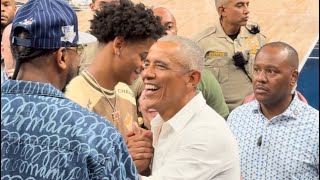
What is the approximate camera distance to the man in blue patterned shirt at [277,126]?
128 inches

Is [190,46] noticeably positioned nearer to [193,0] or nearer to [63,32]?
[63,32]

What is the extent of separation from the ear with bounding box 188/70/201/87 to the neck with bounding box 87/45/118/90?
0.48 meters

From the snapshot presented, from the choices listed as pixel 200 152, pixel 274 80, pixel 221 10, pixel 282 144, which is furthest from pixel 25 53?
pixel 221 10

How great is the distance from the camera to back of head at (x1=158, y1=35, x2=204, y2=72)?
2633 millimetres

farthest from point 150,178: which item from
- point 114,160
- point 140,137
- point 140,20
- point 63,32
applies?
point 140,20

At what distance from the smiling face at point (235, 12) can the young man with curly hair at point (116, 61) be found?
2.01 metres

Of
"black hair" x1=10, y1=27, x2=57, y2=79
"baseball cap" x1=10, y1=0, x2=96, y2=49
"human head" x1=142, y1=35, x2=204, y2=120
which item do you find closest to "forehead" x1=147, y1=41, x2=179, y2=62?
"human head" x1=142, y1=35, x2=204, y2=120

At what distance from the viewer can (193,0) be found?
29.9 feet

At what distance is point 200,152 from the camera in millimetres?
2391

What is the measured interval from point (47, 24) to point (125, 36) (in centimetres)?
111

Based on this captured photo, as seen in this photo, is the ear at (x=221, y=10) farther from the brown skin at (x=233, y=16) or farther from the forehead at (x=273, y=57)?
the forehead at (x=273, y=57)

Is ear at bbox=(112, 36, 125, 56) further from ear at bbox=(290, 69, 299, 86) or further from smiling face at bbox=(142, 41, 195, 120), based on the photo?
ear at bbox=(290, 69, 299, 86)

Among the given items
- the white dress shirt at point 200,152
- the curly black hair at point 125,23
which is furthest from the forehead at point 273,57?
the white dress shirt at point 200,152

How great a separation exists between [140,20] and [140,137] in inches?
26.2
